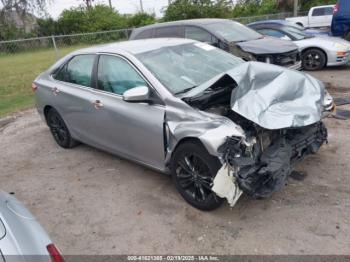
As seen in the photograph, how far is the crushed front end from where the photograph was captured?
9.82 feet

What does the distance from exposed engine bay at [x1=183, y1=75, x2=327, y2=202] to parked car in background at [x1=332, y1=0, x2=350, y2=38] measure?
27.2 ft

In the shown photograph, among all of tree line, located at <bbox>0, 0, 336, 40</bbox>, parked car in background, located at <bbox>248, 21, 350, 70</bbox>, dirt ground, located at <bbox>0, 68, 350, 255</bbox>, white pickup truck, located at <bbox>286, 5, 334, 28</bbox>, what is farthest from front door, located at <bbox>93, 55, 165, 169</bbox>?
tree line, located at <bbox>0, 0, 336, 40</bbox>

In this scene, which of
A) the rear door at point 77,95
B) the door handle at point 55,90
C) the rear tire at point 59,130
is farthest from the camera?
the rear tire at point 59,130

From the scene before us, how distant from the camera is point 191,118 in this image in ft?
11.0


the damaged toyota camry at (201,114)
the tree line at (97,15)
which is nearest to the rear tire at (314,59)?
the damaged toyota camry at (201,114)

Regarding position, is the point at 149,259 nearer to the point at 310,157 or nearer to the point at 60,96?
the point at 310,157

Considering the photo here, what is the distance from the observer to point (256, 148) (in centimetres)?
319

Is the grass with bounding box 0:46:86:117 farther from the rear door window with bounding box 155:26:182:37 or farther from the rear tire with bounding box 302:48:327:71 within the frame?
the rear tire with bounding box 302:48:327:71

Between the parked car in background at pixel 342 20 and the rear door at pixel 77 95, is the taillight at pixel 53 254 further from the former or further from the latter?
the parked car in background at pixel 342 20

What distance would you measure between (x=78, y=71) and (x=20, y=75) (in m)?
10.7

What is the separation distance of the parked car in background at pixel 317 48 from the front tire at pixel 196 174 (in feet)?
22.8

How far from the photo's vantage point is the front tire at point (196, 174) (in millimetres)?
3252

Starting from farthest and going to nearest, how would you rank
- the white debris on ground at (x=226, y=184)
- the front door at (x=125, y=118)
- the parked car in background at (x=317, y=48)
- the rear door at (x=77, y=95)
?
the parked car in background at (x=317, y=48), the rear door at (x=77, y=95), the front door at (x=125, y=118), the white debris on ground at (x=226, y=184)

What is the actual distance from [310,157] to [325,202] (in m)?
1.00
